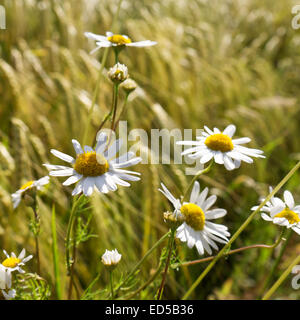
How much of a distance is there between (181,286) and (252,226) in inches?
18.0

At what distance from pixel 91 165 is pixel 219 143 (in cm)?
17

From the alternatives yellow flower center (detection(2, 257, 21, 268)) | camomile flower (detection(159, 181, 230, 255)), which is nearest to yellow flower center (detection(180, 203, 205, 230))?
camomile flower (detection(159, 181, 230, 255))

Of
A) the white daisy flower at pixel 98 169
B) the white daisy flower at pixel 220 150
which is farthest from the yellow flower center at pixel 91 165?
the white daisy flower at pixel 220 150

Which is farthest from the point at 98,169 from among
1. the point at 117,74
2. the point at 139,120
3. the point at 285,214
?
the point at 139,120

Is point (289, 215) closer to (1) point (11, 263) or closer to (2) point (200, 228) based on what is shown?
(2) point (200, 228)

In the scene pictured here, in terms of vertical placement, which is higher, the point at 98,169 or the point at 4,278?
the point at 98,169

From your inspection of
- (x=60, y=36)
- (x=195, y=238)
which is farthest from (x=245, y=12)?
(x=195, y=238)

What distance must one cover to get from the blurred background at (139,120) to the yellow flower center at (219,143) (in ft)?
0.72

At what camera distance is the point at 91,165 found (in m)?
0.41

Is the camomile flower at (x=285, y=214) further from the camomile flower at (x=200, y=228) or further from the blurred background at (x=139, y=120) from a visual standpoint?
the blurred background at (x=139, y=120)

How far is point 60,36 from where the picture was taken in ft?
4.00

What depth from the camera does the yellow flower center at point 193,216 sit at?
464 mm

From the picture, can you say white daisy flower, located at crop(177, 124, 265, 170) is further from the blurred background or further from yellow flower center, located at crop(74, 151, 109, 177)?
the blurred background

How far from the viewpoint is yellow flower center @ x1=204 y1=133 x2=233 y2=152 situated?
0.47 m
